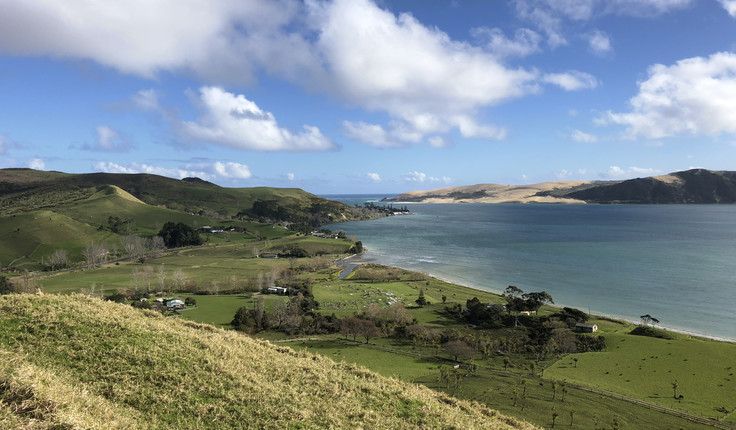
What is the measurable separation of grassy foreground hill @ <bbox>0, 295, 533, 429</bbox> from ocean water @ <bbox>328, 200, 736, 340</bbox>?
66.0 metres

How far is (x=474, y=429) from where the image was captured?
15.3 m

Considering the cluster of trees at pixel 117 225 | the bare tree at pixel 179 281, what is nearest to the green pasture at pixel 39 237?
the cluster of trees at pixel 117 225

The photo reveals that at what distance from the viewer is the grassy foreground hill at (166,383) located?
11977 mm

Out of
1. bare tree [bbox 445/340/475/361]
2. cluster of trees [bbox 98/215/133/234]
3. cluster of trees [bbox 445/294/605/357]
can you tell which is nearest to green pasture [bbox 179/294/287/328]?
bare tree [bbox 445/340/475/361]

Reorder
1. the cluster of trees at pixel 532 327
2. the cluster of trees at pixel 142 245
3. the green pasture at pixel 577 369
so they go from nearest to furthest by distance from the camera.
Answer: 1. the green pasture at pixel 577 369
2. the cluster of trees at pixel 532 327
3. the cluster of trees at pixel 142 245

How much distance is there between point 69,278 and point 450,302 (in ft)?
280

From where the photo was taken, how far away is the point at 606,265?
10762cm

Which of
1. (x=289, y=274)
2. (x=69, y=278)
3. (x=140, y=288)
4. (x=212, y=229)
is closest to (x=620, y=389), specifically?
(x=289, y=274)

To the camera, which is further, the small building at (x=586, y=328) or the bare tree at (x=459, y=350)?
the small building at (x=586, y=328)

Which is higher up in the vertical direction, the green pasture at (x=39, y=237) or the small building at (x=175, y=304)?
the green pasture at (x=39, y=237)

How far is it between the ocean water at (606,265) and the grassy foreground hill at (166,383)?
65968mm

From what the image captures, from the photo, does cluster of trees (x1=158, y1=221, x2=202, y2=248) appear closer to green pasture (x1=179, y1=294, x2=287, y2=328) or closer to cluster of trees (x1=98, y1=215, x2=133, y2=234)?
cluster of trees (x1=98, y1=215, x2=133, y2=234)

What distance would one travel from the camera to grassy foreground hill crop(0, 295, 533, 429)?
11977 millimetres

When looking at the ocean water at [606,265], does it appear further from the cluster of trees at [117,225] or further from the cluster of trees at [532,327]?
the cluster of trees at [117,225]
